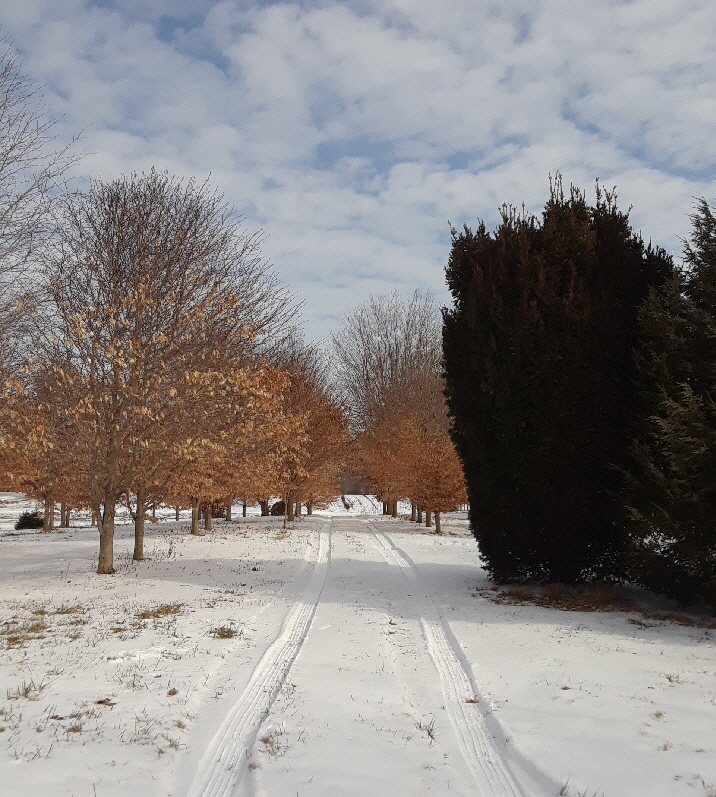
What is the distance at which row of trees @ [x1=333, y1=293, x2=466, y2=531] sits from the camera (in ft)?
91.0

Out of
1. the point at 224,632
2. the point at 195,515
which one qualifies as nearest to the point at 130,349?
the point at 224,632

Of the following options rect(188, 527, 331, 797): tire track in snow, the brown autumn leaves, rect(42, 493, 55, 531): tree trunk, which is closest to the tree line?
the brown autumn leaves

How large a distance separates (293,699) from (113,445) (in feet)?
31.0

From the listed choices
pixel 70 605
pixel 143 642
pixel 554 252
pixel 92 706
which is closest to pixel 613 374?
pixel 554 252

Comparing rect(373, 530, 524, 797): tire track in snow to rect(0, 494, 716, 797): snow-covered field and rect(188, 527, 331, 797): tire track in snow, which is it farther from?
rect(188, 527, 331, 797): tire track in snow

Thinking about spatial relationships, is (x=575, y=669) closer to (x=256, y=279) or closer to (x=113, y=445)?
(x=113, y=445)

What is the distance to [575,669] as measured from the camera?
6328 mm

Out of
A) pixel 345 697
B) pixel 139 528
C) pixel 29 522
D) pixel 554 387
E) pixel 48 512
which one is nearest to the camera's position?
pixel 345 697

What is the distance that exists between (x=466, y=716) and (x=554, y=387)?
6.80 m

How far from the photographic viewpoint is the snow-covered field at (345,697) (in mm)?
3943

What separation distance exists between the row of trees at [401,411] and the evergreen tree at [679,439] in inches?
693

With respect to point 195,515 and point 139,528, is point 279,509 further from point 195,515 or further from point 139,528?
point 139,528

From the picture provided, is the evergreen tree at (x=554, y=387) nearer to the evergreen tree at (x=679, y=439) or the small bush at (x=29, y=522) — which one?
the evergreen tree at (x=679, y=439)

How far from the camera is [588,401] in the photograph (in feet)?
34.7
